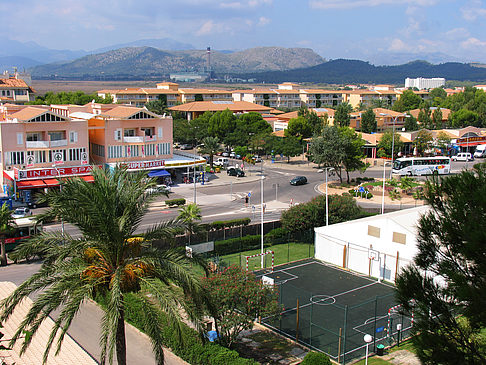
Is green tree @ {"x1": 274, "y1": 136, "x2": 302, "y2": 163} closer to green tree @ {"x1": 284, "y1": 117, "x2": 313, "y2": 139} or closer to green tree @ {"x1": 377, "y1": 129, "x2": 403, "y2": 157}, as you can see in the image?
green tree @ {"x1": 284, "y1": 117, "x2": 313, "y2": 139}

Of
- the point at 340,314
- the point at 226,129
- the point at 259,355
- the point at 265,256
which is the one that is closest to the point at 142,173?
the point at 259,355

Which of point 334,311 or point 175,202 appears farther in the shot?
point 175,202

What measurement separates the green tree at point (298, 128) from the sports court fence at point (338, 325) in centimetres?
6294

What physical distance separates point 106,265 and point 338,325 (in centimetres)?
1323

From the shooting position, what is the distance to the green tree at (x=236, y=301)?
2148 centimetres

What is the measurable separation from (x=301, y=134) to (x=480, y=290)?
79.9 metres

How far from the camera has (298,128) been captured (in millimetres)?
89562

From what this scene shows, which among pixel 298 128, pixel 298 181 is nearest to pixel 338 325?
pixel 298 181

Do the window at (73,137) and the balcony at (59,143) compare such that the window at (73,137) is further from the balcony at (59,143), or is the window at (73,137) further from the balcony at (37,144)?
the balcony at (37,144)

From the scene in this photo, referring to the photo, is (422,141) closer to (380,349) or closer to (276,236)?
(276,236)

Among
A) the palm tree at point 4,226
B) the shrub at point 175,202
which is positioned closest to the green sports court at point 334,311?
the palm tree at point 4,226

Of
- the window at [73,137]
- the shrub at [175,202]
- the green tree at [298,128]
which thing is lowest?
the shrub at [175,202]

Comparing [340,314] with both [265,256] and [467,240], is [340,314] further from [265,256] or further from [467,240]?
[467,240]

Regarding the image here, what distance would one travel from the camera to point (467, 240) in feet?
36.8
